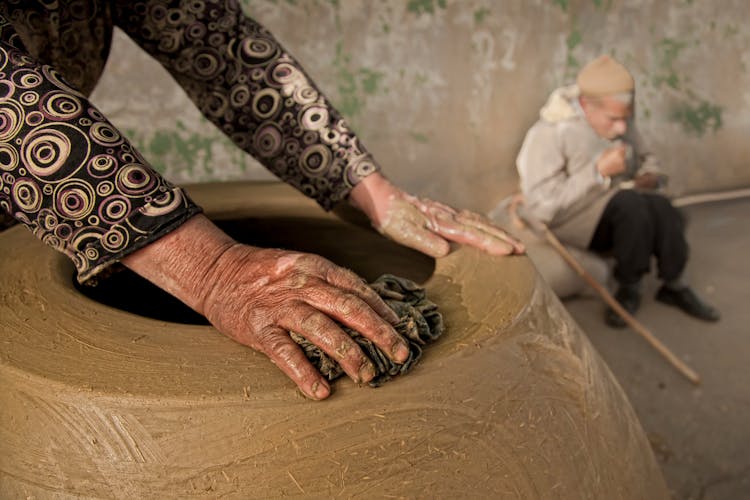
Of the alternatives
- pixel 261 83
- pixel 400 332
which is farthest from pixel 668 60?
pixel 400 332

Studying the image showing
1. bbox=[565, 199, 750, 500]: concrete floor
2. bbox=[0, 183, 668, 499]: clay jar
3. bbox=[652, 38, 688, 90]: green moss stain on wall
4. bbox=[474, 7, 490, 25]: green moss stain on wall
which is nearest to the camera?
bbox=[0, 183, 668, 499]: clay jar

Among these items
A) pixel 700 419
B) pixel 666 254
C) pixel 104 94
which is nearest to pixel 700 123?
pixel 666 254

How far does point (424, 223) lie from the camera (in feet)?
5.08

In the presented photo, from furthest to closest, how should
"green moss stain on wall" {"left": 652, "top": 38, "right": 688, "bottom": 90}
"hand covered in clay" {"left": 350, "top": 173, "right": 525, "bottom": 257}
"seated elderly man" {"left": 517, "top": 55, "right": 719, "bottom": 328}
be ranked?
"green moss stain on wall" {"left": 652, "top": 38, "right": 688, "bottom": 90} → "seated elderly man" {"left": 517, "top": 55, "right": 719, "bottom": 328} → "hand covered in clay" {"left": 350, "top": 173, "right": 525, "bottom": 257}

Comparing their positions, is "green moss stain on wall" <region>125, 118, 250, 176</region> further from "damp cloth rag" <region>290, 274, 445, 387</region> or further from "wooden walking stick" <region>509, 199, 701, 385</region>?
"damp cloth rag" <region>290, 274, 445, 387</region>

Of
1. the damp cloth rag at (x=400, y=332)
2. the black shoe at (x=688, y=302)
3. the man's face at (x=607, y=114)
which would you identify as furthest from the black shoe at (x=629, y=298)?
the damp cloth rag at (x=400, y=332)

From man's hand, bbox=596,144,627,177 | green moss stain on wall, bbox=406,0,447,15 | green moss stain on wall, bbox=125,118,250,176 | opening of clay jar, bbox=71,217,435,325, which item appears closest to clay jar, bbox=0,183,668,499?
opening of clay jar, bbox=71,217,435,325

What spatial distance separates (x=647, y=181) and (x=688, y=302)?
27.8 inches

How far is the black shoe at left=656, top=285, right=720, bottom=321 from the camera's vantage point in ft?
12.1

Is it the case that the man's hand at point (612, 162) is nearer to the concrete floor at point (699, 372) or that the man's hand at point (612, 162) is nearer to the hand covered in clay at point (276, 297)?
the concrete floor at point (699, 372)

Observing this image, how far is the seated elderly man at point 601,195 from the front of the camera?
3666mm

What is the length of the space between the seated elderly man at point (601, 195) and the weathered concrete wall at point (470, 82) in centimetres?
73

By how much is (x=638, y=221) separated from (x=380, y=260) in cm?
232

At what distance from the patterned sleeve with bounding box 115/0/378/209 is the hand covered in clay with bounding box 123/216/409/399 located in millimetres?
485
